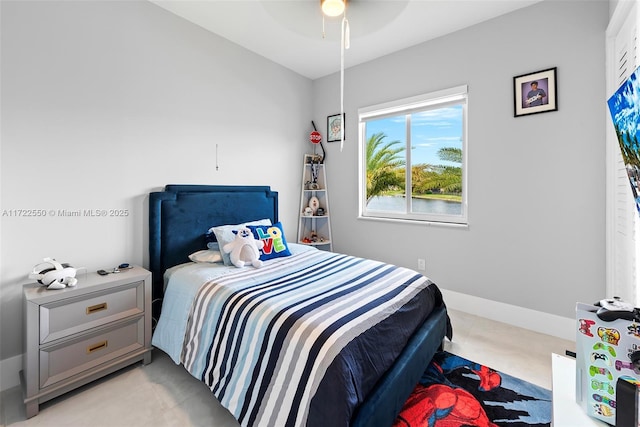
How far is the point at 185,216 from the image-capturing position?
2504 millimetres

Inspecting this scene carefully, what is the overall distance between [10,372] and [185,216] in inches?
56.2

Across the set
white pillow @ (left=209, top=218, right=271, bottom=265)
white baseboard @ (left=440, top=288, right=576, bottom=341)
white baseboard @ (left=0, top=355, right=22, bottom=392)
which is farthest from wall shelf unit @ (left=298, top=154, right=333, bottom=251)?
white baseboard @ (left=0, top=355, right=22, bottom=392)

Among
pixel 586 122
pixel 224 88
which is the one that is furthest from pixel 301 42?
pixel 586 122

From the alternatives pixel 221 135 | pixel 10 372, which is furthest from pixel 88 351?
pixel 221 135

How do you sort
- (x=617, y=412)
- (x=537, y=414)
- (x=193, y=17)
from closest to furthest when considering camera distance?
(x=617, y=412)
(x=537, y=414)
(x=193, y=17)

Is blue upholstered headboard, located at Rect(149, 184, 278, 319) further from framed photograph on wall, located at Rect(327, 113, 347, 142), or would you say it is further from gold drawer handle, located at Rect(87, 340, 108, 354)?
framed photograph on wall, located at Rect(327, 113, 347, 142)

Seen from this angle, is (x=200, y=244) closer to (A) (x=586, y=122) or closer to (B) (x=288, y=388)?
(B) (x=288, y=388)

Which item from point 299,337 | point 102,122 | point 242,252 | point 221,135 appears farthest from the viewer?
point 221,135

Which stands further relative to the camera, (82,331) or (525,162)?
(525,162)

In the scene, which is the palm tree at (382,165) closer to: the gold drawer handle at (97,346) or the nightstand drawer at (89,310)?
the nightstand drawer at (89,310)

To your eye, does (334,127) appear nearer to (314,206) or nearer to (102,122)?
(314,206)

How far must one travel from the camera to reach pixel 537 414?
5.09 feet

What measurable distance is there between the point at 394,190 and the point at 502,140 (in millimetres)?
1198

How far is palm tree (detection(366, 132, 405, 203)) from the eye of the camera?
3.38 m
